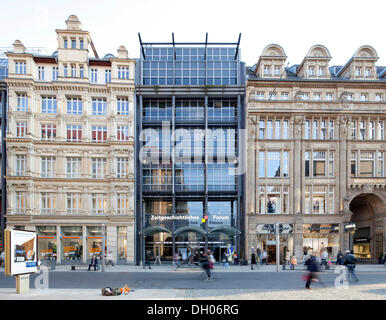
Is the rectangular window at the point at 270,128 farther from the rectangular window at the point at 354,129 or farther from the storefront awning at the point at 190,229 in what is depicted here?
the storefront awning at the point at 190,229

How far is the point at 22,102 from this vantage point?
35.2 meters

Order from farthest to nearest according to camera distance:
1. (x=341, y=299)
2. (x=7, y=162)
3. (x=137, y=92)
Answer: (x=137, y=92), (x=7, y=162), (x=341, y=299)

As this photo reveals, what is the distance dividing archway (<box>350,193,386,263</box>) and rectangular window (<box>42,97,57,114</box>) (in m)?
36.7

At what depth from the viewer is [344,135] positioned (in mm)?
35656

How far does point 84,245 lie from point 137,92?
18345mm

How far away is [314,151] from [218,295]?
26.7 meters

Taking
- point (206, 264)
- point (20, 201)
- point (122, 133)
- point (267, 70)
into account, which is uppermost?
point (267, 70)

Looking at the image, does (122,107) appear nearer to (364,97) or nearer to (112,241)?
(112,241)

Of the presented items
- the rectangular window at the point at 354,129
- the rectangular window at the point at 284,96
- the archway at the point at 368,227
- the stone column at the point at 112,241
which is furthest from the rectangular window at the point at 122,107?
the archway at the point at 368,227

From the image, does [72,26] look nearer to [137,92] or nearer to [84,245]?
[137,92]

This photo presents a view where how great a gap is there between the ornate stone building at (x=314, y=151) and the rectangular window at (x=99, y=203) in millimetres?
16267

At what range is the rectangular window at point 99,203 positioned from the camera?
115ft

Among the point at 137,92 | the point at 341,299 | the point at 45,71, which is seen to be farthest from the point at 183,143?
the point at 341,299

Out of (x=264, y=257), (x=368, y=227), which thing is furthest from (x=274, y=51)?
(x=368, y=227)
